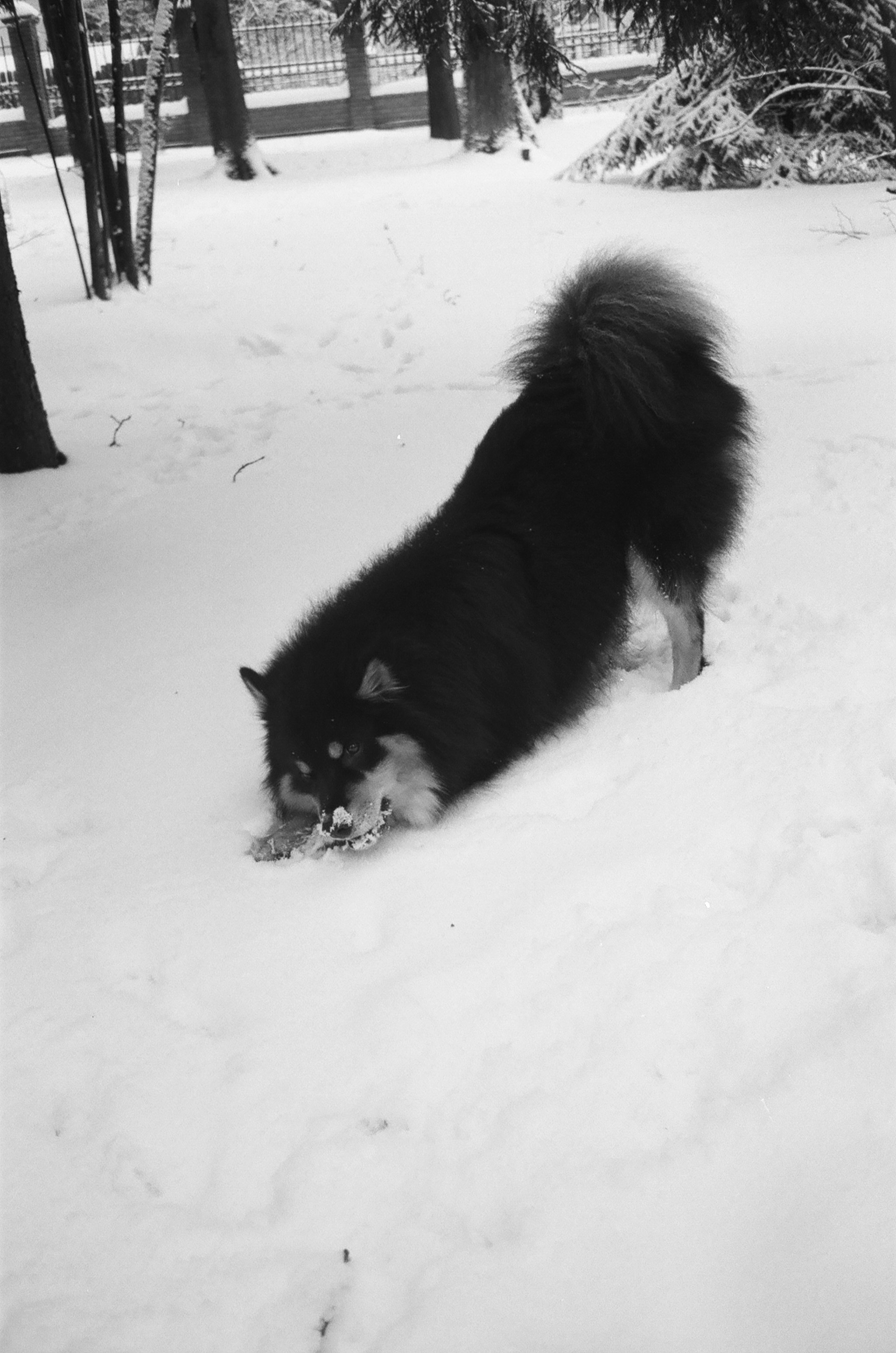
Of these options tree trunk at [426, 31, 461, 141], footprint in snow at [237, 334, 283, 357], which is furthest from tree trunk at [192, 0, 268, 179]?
footprint in snow at [237, 334, 283, 357]

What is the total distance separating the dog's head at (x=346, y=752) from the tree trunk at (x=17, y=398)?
3336 mm

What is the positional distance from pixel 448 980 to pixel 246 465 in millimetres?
4235

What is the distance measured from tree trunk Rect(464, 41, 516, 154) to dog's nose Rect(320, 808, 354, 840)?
15211mm

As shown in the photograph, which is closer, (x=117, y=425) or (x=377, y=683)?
(x=377, y=683)

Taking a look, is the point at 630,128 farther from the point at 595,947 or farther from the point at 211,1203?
the point at 211,1203

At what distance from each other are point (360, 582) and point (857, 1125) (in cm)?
237

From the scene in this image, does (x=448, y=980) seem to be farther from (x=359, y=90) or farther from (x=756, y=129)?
(x=359, y=90)

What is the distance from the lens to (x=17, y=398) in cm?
589

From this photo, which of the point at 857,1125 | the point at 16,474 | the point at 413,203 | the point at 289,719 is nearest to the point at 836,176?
the point at 413,203

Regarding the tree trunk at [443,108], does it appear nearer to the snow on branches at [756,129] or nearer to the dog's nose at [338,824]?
the snow on branches at [756,129]

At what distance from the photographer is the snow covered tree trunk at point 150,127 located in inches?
356

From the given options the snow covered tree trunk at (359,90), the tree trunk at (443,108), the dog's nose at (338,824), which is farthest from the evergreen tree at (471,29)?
the snow covered tree trunk at (359,90)

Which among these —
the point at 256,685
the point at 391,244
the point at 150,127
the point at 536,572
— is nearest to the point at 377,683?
the point at 256,685

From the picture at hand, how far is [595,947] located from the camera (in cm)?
264
